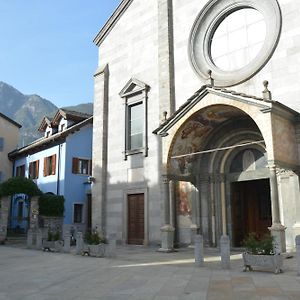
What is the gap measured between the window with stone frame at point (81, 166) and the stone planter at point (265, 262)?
21.6 meters

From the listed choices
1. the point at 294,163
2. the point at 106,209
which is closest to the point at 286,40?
the point at 294,163

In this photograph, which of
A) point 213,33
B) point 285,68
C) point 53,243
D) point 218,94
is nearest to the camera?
point 218,94

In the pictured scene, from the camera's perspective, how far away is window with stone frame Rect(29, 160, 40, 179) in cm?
3373

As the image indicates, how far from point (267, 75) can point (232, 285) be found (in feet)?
32.1

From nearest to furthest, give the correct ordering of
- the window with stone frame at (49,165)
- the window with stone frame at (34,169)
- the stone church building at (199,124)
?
1. the stone church building at (199,124)
2. the window with stone frame at (49,165)
3. the window with stone frame at (34,169)

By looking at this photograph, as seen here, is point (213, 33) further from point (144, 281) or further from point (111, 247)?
point (144, 281)

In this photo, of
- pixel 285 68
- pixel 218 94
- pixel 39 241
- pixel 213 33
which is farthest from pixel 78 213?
pixel 285 68

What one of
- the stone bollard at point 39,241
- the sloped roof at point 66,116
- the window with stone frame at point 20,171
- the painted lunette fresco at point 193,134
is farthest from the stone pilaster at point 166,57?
the window with stone frame at point 20,171

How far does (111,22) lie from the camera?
77.6ft

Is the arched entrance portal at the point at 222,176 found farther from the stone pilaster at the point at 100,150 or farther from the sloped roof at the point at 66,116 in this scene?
the sloped roof at the point at 66,116

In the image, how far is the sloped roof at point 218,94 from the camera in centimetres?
1325

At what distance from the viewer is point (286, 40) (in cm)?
1540

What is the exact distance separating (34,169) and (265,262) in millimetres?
27518

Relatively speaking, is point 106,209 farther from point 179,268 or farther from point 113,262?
point 179,268
